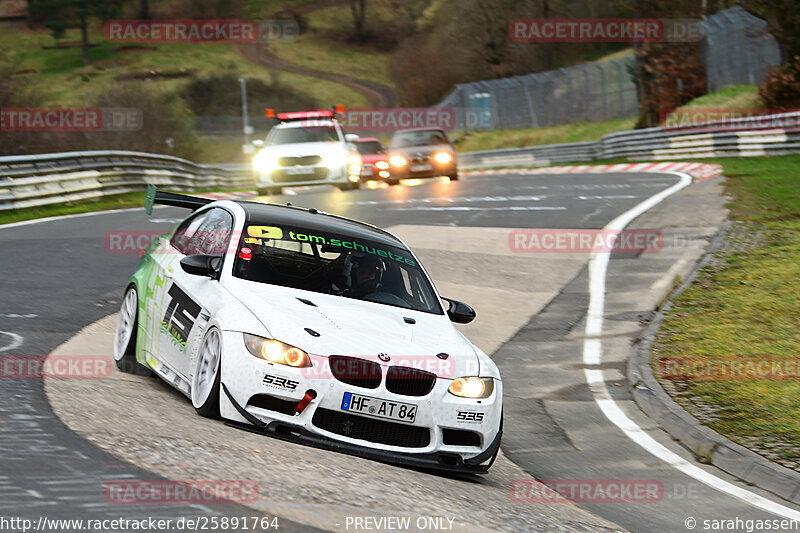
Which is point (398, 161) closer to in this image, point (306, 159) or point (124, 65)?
point (306, 159)

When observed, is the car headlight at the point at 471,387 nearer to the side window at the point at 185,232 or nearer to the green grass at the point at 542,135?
the side window at the point at 185,232

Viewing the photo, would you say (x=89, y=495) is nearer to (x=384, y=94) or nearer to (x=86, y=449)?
(x=86, y=449)

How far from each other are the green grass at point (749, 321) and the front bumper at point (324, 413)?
255 centimetres

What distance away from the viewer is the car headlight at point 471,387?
6.98m

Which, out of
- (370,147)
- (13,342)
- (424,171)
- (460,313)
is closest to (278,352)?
(460,313)

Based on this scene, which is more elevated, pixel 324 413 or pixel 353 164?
pixel 353 164

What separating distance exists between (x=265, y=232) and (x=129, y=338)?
1.49 metres

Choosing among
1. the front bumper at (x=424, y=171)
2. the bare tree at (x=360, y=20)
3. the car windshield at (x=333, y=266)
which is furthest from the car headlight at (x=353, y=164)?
the bare tree at (x=360, y=20)

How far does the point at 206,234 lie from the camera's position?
8562 mm

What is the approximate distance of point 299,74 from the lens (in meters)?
117

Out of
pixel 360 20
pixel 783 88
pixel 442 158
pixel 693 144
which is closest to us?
pixel 442 158

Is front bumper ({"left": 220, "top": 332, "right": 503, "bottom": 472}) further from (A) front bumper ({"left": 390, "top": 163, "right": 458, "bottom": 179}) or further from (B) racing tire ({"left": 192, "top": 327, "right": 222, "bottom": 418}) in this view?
(A) front bumper ({"left": 390, "top": 163, "right": 458, "bottom": 179})

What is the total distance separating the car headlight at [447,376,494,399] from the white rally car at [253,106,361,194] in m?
19.1

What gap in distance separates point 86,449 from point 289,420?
1329 millimetres
